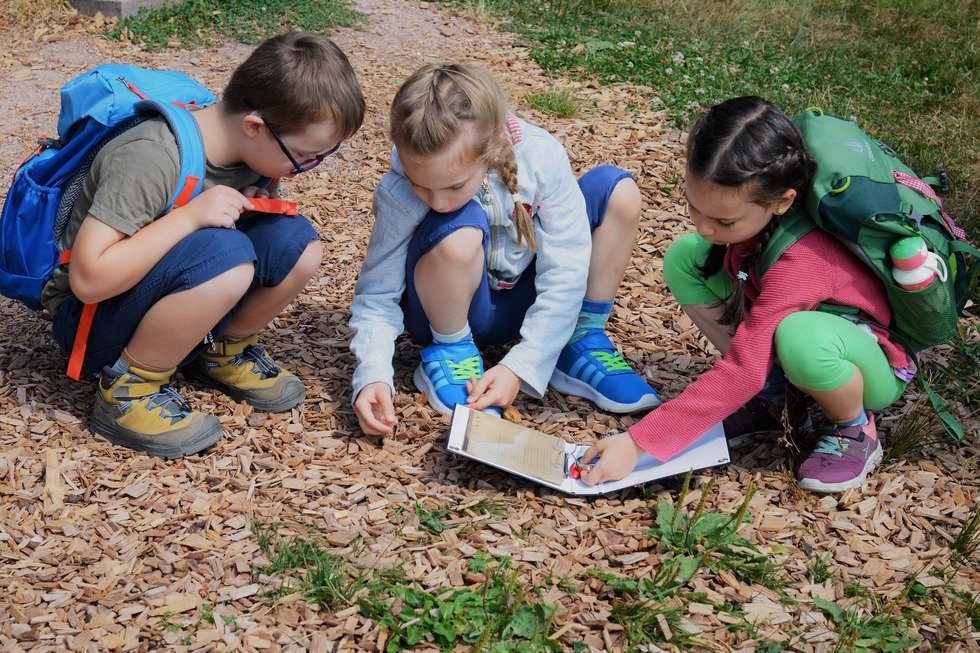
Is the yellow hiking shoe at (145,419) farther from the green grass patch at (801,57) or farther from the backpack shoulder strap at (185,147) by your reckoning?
the green grass patch at (801,57)

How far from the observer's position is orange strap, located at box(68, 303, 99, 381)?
2.77 metres

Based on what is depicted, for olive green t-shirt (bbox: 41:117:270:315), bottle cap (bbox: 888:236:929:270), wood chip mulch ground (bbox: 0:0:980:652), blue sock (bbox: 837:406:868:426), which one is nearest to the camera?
wood chip mulch ground (bbox: 0:0:980:652)

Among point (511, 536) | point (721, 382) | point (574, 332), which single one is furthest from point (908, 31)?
point (511, 536)

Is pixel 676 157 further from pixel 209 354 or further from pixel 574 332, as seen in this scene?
pixel 209 354

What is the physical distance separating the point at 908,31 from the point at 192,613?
259 inches

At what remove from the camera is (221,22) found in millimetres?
5852

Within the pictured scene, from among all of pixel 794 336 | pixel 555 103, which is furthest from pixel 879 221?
pixel 555 103

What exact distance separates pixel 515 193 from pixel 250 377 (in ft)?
3.66

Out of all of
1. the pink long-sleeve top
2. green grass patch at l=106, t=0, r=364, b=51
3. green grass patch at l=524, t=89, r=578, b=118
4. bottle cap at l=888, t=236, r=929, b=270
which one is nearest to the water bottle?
bottle cap at l=888, t=236, r=929, b=270

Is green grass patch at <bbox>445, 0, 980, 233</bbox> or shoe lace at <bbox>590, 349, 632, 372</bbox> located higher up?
green grass patch at <bbox>445, 0, 980, 233</bbox>

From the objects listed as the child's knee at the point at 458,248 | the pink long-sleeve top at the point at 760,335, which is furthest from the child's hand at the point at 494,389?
the pink long-sleeve top at the point at 760,335

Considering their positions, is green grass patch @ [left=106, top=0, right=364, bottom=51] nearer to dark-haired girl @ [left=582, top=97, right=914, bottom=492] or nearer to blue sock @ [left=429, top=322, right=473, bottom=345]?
blue sock @ [left=429, top=322, right=473, bottom=345]

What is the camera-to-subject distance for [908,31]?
6695mm

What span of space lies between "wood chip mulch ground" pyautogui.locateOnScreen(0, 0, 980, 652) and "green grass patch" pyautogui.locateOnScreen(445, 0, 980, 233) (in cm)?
223
